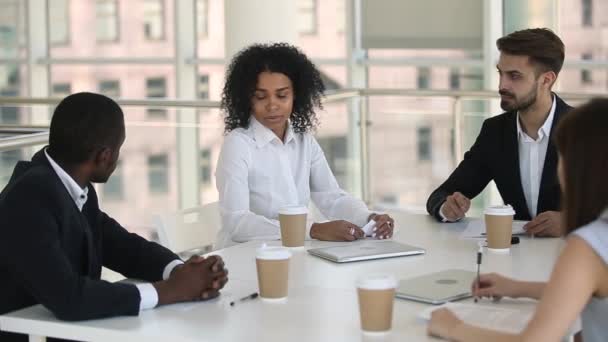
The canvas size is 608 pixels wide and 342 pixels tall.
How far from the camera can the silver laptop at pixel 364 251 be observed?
8.49 ft

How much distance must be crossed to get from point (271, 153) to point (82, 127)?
1096 mm

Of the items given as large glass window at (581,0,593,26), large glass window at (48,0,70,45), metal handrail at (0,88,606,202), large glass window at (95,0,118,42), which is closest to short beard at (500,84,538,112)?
metal handrail at (0,88,606,202)

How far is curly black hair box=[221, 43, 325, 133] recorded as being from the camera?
131 inches

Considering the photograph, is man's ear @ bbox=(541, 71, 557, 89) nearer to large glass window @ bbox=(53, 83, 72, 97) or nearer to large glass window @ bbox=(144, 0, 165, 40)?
large glass window @ bbox=(53, 83, 72, 97)

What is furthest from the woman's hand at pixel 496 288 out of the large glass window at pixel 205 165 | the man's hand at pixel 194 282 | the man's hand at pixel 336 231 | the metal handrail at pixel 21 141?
the large glass window at pixel 205 165

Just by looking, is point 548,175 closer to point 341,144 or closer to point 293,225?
point 293,225

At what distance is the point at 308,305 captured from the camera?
2.16 m

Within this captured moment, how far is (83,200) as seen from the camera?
233 cm

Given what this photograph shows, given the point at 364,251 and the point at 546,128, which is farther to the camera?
the point at 546,128

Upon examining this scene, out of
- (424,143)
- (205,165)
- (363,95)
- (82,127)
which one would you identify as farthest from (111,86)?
(82,127)

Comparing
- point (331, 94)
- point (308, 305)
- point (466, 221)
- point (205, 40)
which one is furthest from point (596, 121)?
point (205, 40)

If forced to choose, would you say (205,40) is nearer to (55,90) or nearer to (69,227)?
(55,90)

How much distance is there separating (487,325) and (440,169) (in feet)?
21.1

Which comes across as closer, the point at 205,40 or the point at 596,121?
the point at 596,121
